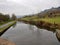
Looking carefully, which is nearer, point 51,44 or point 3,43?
point 3,43

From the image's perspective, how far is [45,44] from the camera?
26844 millimetres

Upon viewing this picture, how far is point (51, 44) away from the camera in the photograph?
1065 inches

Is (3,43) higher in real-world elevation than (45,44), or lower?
higher

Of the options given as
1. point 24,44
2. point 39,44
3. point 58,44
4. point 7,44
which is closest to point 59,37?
point 58,44

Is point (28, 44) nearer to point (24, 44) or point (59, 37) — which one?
point (24, 44)

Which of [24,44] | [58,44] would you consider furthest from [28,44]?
[58,44]

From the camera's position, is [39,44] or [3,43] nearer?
[3,43]

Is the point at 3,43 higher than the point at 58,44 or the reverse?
higher

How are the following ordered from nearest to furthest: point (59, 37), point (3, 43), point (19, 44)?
point (3, 43) < point (19, 44) < point (59, 37)

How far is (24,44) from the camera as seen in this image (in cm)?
2655

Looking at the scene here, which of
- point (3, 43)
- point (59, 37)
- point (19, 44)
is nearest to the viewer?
point (3, 43)

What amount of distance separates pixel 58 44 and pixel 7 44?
11.3 metres

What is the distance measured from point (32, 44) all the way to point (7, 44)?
7.25 metres

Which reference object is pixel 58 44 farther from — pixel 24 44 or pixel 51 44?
pixel 24 44
